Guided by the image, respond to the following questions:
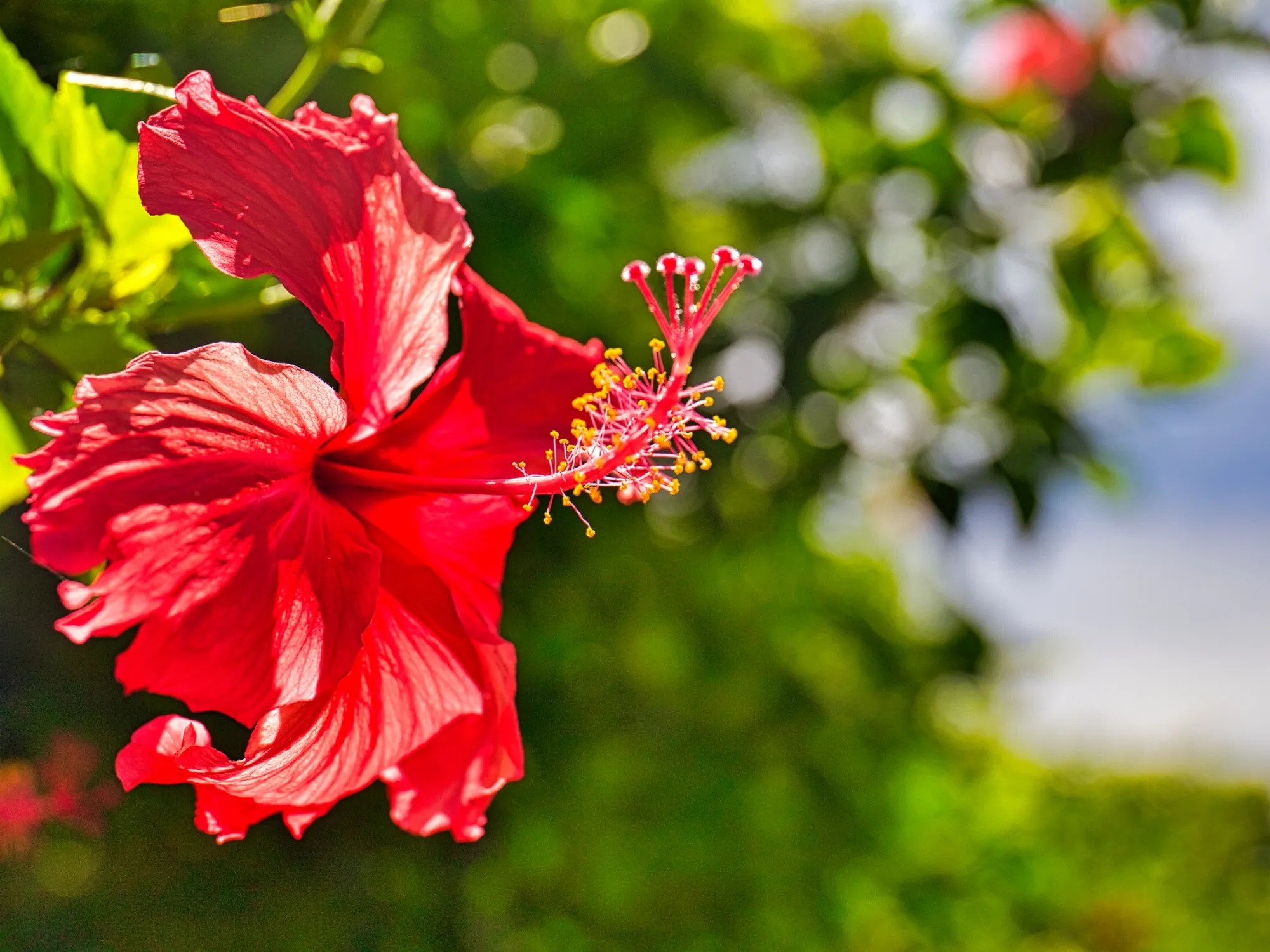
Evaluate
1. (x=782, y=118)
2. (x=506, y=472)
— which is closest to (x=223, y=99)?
(x=506, y=472)

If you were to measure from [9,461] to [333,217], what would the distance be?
0.75 ft

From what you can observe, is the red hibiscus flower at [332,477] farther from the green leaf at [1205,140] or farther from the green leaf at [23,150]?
the green leaf at [1205,140]

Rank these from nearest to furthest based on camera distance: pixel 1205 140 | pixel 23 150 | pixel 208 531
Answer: pixel 208 531, pixel 23 150, pixel 1205 140

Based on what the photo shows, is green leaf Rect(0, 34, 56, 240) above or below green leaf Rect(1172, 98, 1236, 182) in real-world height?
above

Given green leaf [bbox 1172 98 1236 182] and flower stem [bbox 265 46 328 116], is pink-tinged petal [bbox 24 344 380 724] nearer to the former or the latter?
flower stem [bbox 265 46 328 116]

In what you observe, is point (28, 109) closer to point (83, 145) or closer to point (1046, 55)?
point (83, 145)

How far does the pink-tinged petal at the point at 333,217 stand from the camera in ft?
1.77

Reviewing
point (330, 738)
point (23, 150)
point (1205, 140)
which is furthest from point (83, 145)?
point (1205, 140)

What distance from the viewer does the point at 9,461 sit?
0.61m

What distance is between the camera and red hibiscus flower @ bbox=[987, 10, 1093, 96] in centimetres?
192

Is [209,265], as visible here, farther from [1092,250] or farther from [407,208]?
[1092,250]

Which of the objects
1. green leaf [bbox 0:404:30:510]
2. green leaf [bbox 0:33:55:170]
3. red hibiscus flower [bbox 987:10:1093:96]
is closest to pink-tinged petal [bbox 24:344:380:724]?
green leaf [bbox 0:404:30:510]

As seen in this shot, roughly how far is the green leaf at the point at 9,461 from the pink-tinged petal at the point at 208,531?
11 cm

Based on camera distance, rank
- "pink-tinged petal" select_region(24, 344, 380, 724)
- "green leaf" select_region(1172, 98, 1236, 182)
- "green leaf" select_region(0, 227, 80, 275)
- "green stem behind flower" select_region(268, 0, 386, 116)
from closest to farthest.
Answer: "pink-tinged petal" select_region(24, 344, 380, 724) < "green leaf" select_region(0, 227, 80, 275) < "green stem behind flower" select_region(268, 0, 386, 116) < "green leaf" select_region(1172, 98, 1236, 182)
